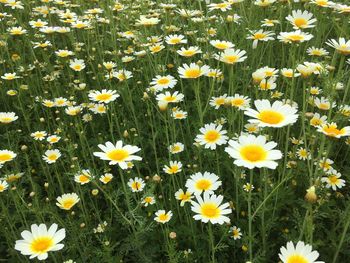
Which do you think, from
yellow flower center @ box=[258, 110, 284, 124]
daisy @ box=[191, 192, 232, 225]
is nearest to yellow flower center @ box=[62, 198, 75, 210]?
daisy @ box=[191, 192, 232, 225]

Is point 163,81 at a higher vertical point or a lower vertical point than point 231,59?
Result: lower

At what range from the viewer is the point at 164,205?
288 centimetres

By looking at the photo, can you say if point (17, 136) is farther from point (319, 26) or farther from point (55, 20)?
point (319, 26)

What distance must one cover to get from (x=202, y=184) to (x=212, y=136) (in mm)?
464

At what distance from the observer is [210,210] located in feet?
7.06

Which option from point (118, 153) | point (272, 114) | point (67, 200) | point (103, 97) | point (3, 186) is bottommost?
point (67, 200)

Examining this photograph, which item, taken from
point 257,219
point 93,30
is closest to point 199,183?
point 257,219

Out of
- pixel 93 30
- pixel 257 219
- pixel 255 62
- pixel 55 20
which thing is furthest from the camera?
pixel 55 20

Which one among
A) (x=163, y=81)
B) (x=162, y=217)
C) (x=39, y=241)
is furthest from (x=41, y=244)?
(x=163, y=81)

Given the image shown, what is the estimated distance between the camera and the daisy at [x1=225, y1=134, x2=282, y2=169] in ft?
5.78

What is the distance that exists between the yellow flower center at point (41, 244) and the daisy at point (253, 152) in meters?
1.05

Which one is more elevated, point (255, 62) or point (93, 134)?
point (255, 62)

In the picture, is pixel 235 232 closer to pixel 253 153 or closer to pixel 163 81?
pixel 253 153

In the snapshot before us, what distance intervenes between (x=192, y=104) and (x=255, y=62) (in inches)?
36.9
